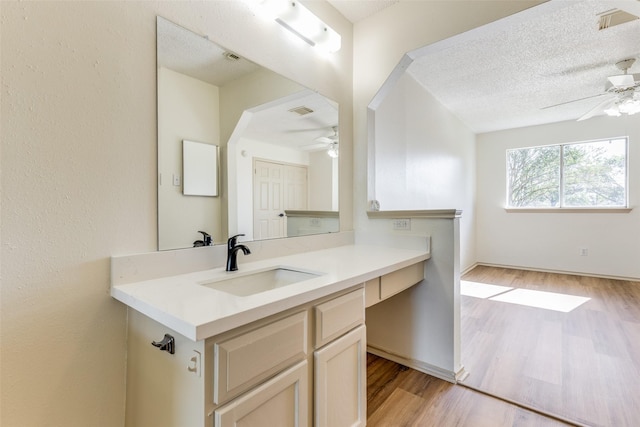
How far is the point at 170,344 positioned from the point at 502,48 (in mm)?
3220

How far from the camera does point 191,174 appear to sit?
1324 mm

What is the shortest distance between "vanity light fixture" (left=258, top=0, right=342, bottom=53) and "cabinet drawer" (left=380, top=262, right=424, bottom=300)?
57.4 inches

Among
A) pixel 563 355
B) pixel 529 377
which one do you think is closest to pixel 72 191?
pixel 529 377

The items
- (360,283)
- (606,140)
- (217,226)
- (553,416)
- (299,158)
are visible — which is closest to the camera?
(360,283)

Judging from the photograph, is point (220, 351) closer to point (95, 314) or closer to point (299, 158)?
point (95, 314)

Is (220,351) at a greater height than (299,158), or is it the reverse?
(299,158)

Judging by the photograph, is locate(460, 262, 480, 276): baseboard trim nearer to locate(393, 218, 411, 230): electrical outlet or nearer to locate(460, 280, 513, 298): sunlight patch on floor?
locate(460, 280, 513, 298): sunlight patch on floor

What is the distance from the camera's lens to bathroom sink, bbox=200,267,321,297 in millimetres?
1235

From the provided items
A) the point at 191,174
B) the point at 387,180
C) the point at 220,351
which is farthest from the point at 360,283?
the point at 387,180

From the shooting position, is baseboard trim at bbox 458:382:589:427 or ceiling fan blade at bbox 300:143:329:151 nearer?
baseboard trim at bbox 458:382:589:427

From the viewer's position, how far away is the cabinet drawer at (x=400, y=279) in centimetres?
155

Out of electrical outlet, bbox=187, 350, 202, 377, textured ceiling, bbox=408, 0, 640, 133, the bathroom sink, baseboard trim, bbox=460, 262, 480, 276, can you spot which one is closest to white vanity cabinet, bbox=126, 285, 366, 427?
electrical outlet, bbox=187, 350, 202, 377

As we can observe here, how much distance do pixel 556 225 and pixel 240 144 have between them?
551 centimetres

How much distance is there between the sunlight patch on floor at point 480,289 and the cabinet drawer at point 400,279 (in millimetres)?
2233
